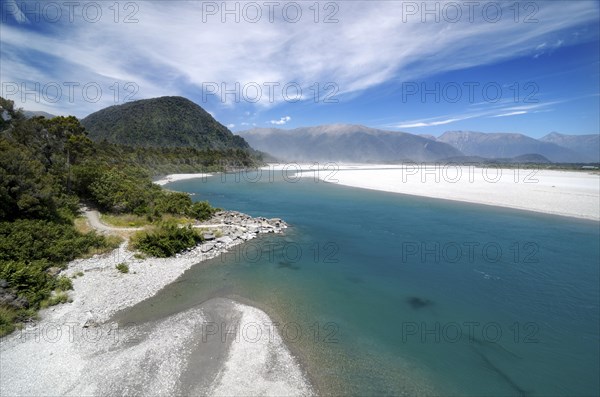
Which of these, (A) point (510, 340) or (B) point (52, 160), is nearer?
(A) point (510, 340)

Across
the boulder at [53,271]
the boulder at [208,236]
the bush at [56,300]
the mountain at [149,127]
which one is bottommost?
the bush at [56,300]

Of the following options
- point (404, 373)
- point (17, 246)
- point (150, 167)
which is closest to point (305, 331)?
point (404, 373)

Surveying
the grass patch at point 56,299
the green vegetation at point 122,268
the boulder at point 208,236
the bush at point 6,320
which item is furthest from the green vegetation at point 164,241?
the bush at point 6,320

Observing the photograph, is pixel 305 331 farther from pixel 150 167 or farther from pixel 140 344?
pixel 150 167

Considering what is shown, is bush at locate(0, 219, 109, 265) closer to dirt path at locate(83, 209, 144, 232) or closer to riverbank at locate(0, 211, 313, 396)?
dirt path at locate(83, 209, 144, 232)

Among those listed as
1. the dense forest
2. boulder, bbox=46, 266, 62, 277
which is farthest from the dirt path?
boulder, bbox=46, 266, 62, 277

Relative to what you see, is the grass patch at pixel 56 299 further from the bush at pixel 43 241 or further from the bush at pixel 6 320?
the bush at pixel 43 241
